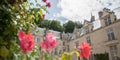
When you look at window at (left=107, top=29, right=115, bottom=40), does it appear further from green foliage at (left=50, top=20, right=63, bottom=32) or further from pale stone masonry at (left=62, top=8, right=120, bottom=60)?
green foliage at (left=50, top=20, right=63, bottom=32)

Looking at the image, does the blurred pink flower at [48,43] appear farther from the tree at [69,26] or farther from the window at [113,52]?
the tree at [69,26]

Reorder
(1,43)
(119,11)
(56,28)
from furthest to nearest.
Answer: (56,28), (119,11), (1,43)

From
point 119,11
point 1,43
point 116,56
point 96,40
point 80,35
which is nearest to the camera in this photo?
point 1,43

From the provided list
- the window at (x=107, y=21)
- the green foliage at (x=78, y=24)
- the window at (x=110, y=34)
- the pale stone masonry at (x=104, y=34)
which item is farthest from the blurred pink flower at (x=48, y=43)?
the green foliage at (x=78, y=24)

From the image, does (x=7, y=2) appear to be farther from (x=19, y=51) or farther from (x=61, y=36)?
(x=61, y=36)

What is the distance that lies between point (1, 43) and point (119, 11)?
27094 millimetres

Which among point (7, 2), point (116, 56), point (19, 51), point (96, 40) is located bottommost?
point (19, 51)

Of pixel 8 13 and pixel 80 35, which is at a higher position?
pixel 80 35

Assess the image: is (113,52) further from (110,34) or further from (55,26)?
(55,26)

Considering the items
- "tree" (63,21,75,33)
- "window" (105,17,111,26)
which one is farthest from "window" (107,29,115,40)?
"tree" (63,21,75,33)

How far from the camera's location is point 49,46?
1769mm

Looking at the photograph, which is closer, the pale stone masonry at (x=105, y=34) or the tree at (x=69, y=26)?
the pale stone masonry at (x=105, y=34)

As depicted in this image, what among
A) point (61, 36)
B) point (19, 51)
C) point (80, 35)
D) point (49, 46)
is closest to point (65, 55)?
point (49, 46)

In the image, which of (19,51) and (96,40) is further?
(96,40)
